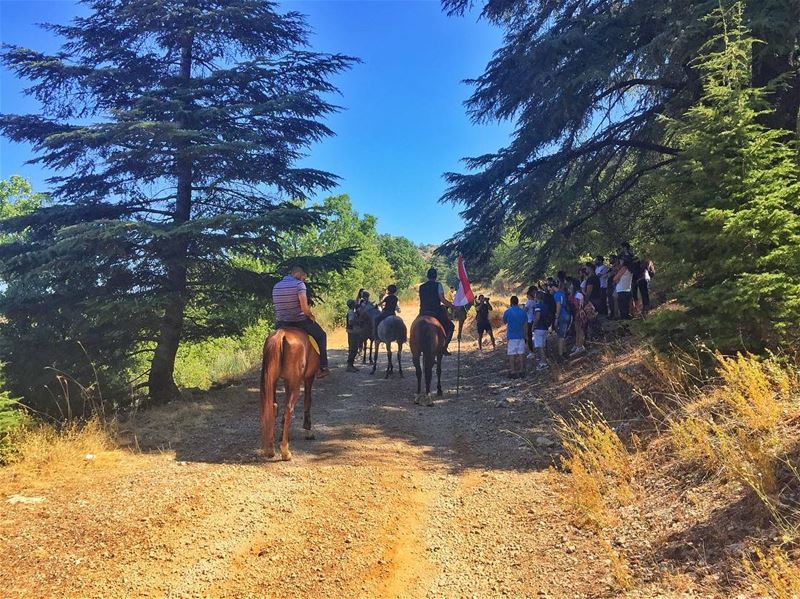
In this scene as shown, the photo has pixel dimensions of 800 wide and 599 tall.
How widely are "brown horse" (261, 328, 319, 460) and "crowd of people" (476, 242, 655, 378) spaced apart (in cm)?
631

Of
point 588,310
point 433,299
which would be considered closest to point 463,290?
point 433,299

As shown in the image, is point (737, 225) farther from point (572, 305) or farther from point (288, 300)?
point (572, 305)

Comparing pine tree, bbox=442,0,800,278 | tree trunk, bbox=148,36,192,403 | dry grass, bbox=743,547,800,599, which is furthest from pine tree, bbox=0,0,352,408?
dry grass, bbox=743,547,800,599

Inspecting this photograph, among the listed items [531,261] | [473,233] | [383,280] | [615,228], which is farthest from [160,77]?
[383,280]

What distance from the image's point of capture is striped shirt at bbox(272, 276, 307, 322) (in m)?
7.55

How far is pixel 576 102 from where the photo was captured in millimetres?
10273

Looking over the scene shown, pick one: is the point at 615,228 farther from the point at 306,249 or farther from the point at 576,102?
the point at 306,249

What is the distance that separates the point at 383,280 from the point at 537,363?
36324 mm

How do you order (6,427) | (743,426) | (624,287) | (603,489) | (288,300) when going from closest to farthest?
1. (743,426)
2. (603,489)
3. (6,427)
4. (288,300)
5. (624,287)

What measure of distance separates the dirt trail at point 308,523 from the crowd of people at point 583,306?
15.4 ft

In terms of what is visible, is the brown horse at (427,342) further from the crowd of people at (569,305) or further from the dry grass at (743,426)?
the dry grass at (743,426)

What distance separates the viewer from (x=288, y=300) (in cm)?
755

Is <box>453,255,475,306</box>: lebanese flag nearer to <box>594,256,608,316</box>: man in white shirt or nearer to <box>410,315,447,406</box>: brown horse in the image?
<box>410,315,447,406</box>: brown horse

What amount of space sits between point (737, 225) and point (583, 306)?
6.50 m
